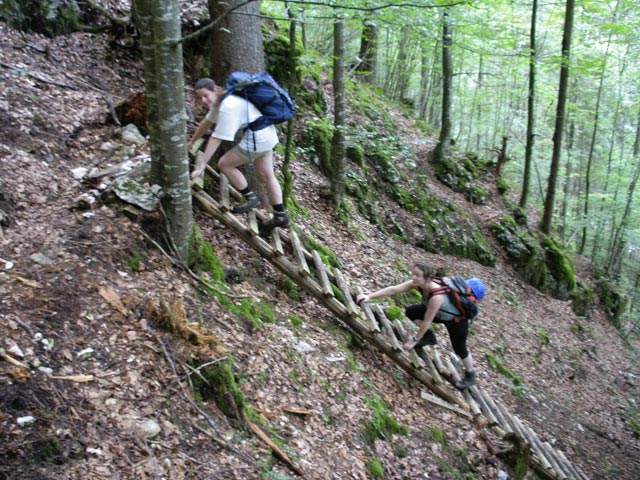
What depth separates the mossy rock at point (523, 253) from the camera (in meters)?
13.8

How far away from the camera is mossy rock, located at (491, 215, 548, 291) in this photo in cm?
1384

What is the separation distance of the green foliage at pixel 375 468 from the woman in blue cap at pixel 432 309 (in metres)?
2.10

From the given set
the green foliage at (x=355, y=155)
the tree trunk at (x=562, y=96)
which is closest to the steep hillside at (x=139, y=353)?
the green foliage at (x=355, y=155)

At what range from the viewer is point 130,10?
7.53 meters

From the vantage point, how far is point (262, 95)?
5363 millimetres

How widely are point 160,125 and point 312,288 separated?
9.49 feet

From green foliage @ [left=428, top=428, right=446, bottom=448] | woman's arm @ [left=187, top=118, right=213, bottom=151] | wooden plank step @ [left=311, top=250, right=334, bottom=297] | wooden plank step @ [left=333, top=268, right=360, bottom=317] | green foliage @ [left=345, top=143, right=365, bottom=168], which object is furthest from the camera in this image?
green foliage @ [left=345, top=143, right=365, bottom=168]

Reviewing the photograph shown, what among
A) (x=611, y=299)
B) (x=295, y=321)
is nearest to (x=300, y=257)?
(x=295, y=321)

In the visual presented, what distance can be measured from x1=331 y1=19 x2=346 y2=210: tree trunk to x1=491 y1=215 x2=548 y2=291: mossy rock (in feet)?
22.0

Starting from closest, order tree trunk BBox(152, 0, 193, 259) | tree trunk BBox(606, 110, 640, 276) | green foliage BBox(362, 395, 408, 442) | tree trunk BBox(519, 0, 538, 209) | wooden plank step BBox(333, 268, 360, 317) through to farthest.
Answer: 1. tree trunk BBox(152, 0, 193, 259)
2. green foliage BBox(362, 395, 408, 442)
3. wooden plank step BBox(333, 268, 360, 317)
4. tree trunk BBox(519, 0, 538, 209)
5. tree trunk BBox(606, 110, 640, 276)

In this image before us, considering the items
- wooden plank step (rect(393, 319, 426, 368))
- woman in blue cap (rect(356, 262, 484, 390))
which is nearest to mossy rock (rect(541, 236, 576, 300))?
woman in blue cap (rect(356, 262, 484, 390))

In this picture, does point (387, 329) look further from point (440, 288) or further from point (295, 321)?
point (295, 321)

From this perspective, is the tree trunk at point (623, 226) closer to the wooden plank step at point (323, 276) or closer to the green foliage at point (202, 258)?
the wooden plank step at point (323, 276)

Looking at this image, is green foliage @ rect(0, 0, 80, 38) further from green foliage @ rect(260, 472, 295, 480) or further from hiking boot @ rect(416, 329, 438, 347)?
hiking boot @ rect(416, 329, 438, 347)
